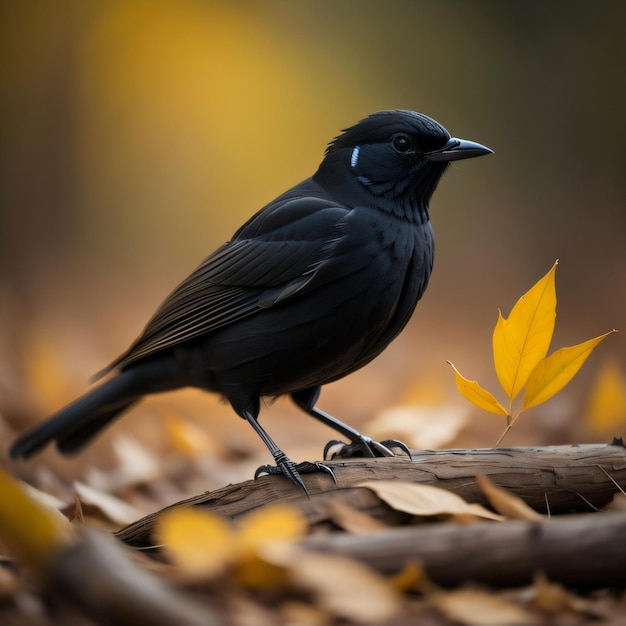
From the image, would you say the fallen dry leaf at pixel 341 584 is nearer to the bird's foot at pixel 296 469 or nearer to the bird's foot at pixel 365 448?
the bird's foot at pixel 296 469

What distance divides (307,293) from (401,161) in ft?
2.43

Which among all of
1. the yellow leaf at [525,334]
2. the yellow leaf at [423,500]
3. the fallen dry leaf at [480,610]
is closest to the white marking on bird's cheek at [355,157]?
the yellow leaf at [525,334]

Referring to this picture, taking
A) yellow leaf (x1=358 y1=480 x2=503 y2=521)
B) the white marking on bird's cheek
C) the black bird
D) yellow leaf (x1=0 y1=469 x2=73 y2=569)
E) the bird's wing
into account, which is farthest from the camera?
the white marking on bird's cheek

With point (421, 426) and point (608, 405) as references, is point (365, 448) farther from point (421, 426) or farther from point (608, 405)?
point (608, 405)

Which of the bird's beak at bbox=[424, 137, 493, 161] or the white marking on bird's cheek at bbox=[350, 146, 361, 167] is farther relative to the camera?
the white marking on bird's cheek at bbox=[350, 146, 361, 167]

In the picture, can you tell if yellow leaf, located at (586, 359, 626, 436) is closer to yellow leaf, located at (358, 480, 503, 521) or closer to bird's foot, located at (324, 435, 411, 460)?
bird's foot, located at (324, 435, 411, 460)

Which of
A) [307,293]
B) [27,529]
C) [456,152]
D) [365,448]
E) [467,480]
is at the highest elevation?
[456,152]

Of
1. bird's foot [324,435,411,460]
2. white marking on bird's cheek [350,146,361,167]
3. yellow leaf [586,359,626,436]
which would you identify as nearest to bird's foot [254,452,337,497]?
bird's foot [324,435,411,460]

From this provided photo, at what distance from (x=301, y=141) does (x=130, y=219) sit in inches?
88.1

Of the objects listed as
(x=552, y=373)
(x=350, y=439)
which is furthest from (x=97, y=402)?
(x=552, y=373)

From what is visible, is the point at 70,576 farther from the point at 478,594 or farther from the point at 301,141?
the point at 301,141

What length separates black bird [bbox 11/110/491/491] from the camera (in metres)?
3.27

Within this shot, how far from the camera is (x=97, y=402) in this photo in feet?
12.6

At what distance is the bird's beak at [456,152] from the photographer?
11.7ft
